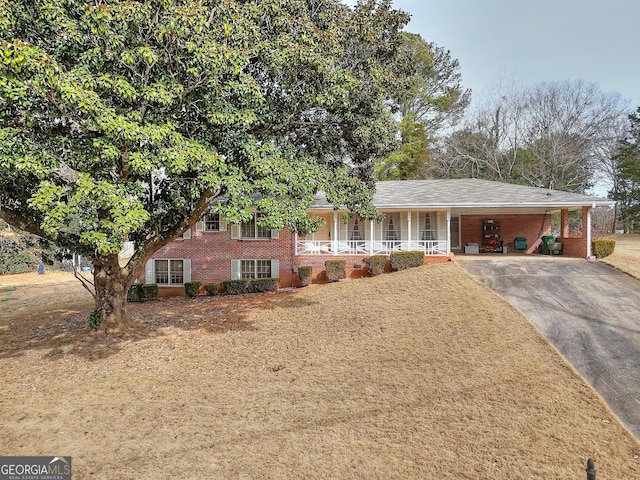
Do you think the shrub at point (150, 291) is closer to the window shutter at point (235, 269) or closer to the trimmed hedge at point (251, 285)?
the trimmed hedge at point (251, 285)

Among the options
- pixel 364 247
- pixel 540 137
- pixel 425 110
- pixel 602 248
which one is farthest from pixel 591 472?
pixel 540 137

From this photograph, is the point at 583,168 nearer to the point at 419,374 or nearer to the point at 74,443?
the point at 419,374

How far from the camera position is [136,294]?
17047mm

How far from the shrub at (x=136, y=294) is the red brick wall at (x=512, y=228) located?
16.5 m

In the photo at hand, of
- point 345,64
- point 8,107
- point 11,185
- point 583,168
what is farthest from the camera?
point 583,168

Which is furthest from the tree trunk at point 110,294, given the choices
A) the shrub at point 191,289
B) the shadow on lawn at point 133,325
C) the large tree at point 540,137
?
the large tree at point 540,137

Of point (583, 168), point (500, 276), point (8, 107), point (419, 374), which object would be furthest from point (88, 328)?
point (583, 168)

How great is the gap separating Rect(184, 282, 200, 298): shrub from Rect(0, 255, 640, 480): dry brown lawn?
521 centimetres

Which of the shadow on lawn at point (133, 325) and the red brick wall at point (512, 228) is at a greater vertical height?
the red brick wall at point (512, 228)

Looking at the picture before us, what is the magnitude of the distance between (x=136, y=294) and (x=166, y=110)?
451 inches

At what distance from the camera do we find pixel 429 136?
34.1 m

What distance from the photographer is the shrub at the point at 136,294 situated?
17.0 metres

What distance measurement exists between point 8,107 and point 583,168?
1596 inches

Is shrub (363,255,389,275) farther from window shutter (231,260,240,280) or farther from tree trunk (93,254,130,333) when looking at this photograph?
tree trunk (93,254,130,333)
